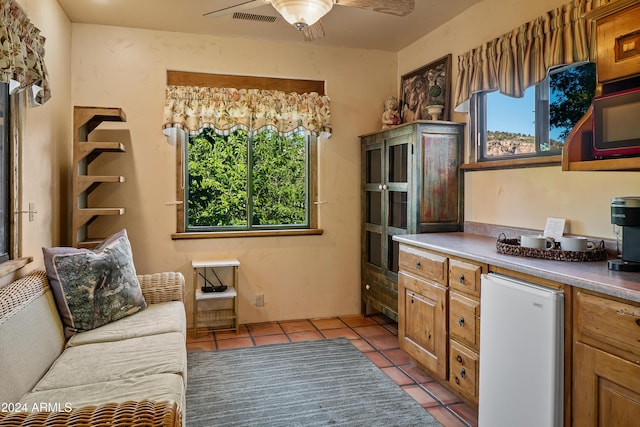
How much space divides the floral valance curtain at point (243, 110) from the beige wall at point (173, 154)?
168mm

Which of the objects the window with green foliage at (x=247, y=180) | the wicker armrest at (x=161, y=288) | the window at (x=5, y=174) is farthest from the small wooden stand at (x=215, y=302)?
the window at (x=5, y=174)

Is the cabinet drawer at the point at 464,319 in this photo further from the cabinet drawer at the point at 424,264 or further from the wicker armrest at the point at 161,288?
the wicker armrest at the point at 161,288

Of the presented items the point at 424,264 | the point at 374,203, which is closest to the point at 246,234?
the point at 374,203

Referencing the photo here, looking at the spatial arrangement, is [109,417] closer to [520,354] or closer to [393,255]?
[520,354]

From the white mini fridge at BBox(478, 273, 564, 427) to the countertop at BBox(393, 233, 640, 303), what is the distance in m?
0.08

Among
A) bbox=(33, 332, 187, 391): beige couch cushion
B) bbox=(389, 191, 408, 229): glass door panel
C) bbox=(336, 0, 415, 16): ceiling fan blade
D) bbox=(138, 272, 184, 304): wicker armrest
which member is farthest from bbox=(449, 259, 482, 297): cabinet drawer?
bbox=(138, 272, 184, 304): wicker armrest

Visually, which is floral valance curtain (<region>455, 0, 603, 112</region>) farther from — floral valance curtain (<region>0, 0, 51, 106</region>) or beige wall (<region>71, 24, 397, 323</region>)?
floral valance curtain (<region>0, 0, 51, 106</region>)

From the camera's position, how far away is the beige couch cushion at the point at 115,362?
195cm

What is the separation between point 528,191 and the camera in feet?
9.93

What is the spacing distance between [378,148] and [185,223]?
6.15ft

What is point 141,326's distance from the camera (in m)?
2.59

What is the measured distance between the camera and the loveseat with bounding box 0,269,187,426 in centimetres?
133

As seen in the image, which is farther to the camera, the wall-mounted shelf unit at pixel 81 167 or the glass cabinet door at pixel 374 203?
Result: the glass cabinet door at pixel 374 203

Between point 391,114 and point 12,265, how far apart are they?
324 centimetres
